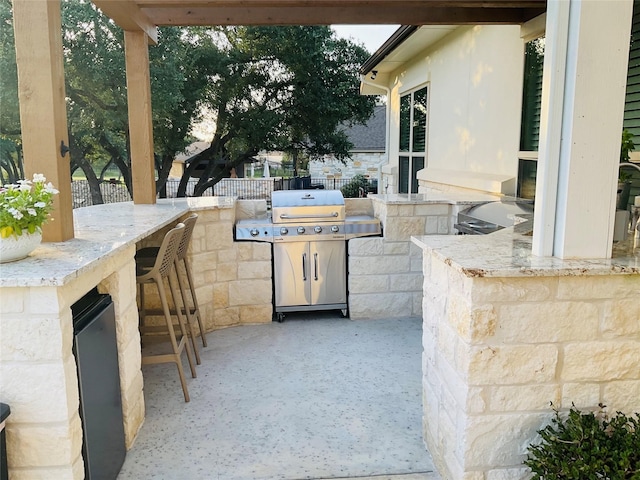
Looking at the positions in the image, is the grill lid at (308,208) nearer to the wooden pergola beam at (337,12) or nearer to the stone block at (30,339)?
the wooden pergola beam at (337,12)

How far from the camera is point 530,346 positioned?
197cm

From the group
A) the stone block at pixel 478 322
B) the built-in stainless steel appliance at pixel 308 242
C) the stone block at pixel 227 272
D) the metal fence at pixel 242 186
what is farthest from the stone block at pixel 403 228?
the metal fence at pixel 242 186

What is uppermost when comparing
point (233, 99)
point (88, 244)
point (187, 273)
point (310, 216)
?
point (233, 99)

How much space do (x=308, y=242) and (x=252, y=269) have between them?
1.84 feet

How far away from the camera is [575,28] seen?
6.15 feet

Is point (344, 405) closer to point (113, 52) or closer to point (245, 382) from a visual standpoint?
point (245, 382)

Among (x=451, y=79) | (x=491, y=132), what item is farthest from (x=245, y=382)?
(x=451, y=79)

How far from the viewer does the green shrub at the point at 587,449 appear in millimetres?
1728

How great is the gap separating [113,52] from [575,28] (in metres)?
9.85

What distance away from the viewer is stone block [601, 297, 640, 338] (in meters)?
1.95

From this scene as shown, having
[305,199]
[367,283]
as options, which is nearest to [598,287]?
[367,283]

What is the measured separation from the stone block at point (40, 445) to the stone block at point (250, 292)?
280 centimetres

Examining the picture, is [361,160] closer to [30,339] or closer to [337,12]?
[337,12]

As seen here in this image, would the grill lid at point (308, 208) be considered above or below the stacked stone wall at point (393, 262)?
above
